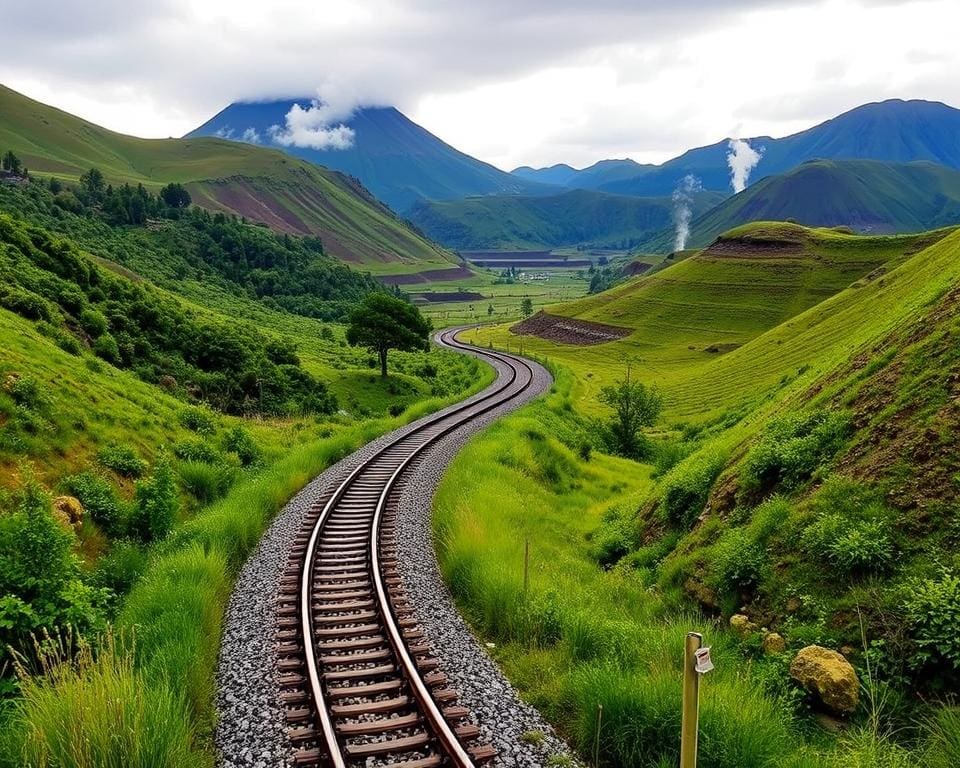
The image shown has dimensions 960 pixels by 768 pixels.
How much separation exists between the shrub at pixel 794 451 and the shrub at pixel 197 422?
21.4 metres

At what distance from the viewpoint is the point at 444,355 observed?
85.5 metres

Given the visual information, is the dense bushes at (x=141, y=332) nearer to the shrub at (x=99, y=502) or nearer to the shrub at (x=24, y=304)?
the shrub at (x=24, y=304)

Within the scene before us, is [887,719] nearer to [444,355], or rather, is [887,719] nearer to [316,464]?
[316,464]

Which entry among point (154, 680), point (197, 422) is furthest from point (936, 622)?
point (197, 422)

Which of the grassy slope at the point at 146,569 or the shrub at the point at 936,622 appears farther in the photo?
the shrub at the point at 936,622

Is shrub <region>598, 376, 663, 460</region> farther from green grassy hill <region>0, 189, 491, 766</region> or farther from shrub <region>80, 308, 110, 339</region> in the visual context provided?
shrub <region>80, 308, 110, 339</region>

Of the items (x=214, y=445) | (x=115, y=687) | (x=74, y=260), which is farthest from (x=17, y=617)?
(x=74, y=260)

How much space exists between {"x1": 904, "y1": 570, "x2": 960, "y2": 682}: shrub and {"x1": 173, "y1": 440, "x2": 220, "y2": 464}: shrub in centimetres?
2141

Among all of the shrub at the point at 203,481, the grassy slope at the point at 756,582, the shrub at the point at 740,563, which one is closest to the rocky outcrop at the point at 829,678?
the grassy slope at the point at 756,582

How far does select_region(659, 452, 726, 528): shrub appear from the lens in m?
15.6

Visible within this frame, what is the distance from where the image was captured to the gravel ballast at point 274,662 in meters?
7.87

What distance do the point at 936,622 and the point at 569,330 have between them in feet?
353

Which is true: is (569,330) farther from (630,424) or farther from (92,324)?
(92,324)

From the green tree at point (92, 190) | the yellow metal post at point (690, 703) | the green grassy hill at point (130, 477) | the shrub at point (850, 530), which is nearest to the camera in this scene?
the yellow metal post at point (690, 703)
